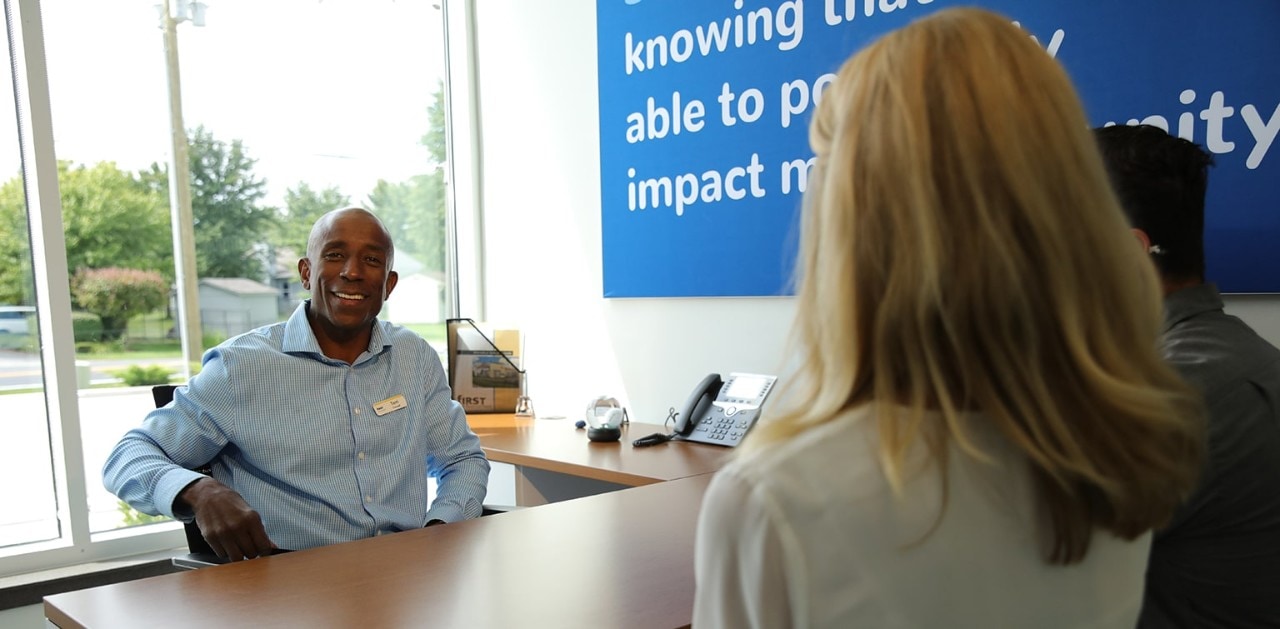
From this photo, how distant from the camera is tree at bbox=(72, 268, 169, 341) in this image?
3385 millimetres

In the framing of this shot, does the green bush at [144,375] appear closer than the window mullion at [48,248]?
No

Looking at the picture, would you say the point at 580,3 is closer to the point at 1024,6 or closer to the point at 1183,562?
the point at 1024,6

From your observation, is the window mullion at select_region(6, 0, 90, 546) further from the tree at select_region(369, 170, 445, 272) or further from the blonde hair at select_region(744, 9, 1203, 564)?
the blonde hair at select_region(744, 9, 1203, 564)

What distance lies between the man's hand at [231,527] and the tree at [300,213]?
233 cm

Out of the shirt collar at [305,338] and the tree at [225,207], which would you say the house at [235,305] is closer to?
the tree at [225,207]

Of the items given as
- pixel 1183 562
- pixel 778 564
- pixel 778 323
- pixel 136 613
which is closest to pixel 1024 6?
pixel 778 323

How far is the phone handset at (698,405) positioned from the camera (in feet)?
9.84

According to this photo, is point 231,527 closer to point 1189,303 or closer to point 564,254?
point 1189,303

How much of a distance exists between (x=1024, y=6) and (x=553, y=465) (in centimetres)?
180

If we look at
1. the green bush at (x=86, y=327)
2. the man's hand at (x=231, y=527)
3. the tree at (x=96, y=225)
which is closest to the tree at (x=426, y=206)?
the tree at (x=96, y=225)

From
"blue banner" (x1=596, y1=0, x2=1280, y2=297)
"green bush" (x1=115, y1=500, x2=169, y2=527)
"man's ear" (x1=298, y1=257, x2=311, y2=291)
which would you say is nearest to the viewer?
"blue banner" (x1=596, y1=0, x2=1280, y2=297)

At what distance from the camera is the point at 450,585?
140cm

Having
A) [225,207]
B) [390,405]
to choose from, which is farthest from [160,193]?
[390,405]

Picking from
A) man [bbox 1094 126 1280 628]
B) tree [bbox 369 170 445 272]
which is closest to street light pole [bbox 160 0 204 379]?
tree [bbox 369 170 445 272]
